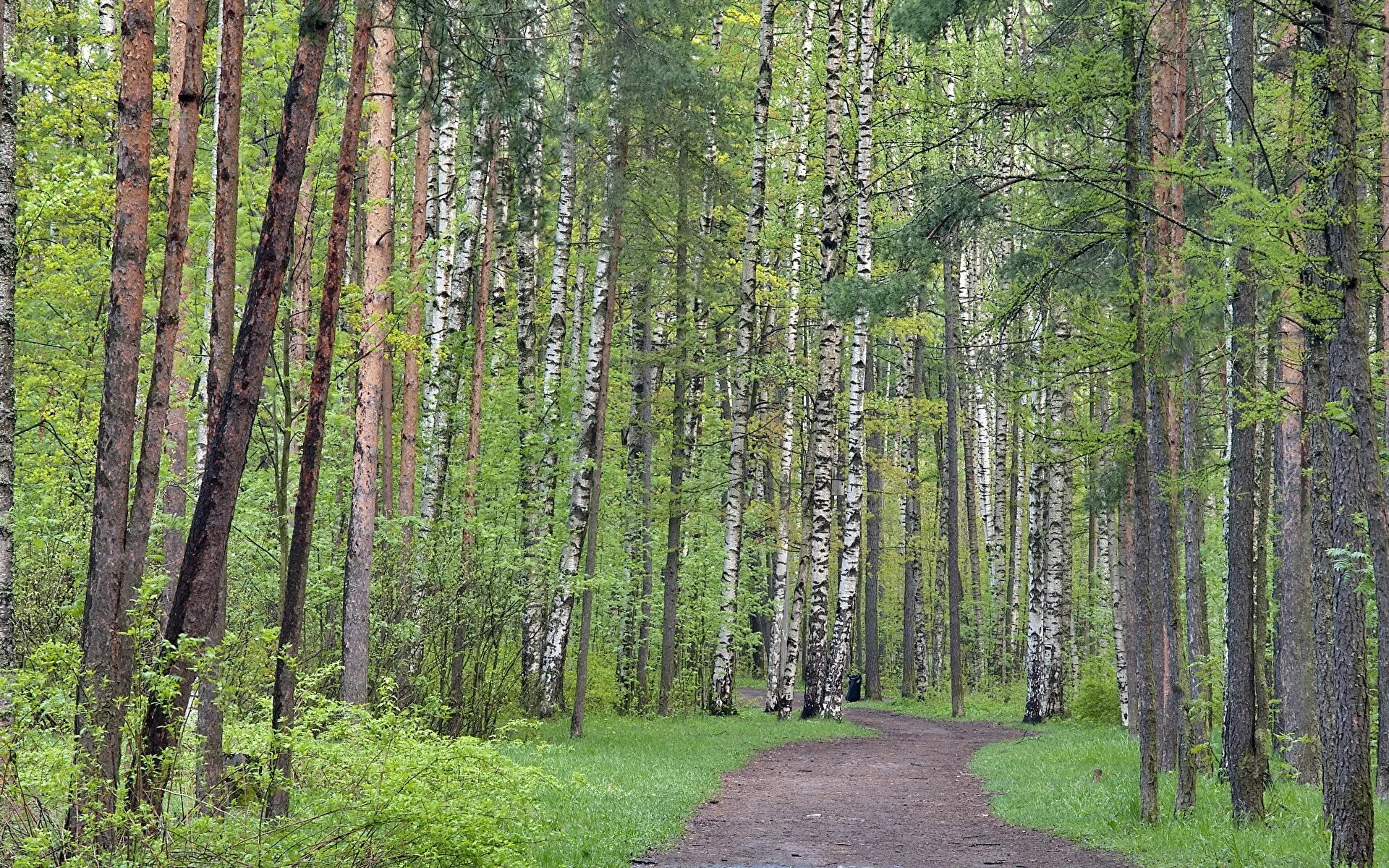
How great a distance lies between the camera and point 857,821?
37.2ft

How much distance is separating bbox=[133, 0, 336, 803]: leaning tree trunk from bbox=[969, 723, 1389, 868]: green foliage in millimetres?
7222

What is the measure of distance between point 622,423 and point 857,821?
48.0 feet

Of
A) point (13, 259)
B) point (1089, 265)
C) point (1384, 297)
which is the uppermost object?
point (1089, 265)

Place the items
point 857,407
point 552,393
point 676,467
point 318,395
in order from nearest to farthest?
point 318,395, point 552,393, point 857,407, point 676,467

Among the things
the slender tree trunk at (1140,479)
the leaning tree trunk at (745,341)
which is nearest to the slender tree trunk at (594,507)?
the leaning tree trunk at (745,341)

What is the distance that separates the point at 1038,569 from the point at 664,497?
8.30m

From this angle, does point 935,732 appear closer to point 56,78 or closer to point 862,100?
point 862,100

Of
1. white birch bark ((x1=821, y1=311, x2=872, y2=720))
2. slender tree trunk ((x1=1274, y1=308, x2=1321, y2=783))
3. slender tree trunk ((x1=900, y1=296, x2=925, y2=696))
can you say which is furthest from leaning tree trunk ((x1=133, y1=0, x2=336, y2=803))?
slender tree trunk ((x1=900, y1=296, x2=925, y2=696))

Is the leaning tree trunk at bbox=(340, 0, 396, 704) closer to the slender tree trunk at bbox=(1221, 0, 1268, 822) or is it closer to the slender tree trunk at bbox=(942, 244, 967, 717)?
the slender tree trunk at bbox=(1221, 0, 1268, 822)

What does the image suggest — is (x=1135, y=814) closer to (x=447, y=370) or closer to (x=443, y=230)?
(x=443, y=230)

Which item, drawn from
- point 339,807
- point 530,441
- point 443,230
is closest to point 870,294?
point 530,441

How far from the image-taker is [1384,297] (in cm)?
1251

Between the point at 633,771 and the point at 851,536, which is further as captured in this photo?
the point at 851,536

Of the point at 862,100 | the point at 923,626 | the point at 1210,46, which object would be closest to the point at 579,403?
the point at 862,100
